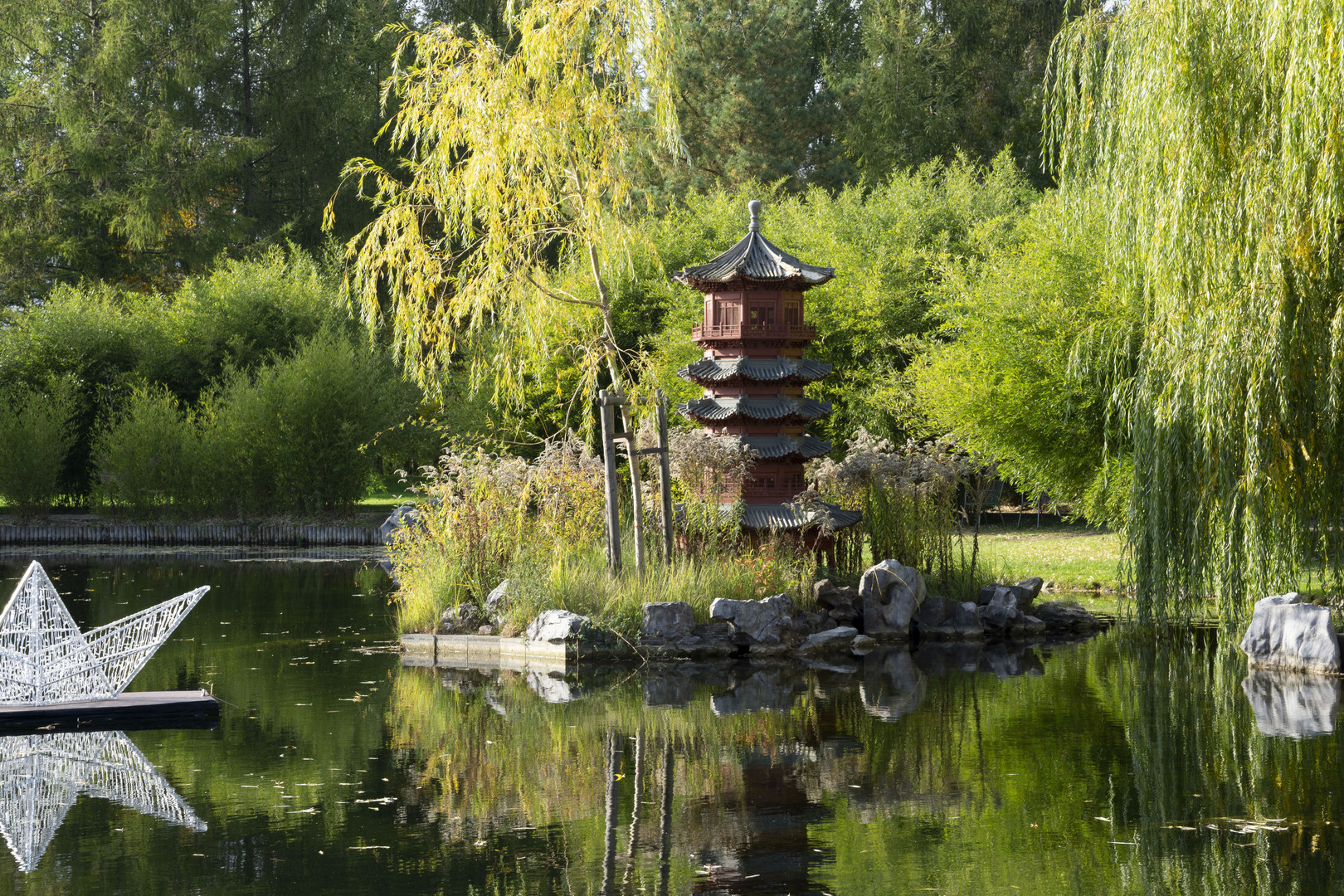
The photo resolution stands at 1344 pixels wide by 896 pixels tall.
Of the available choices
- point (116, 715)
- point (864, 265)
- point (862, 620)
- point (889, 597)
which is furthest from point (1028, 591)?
point (864, 265)

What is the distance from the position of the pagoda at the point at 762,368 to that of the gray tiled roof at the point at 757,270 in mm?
10

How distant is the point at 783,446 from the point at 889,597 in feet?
8.04

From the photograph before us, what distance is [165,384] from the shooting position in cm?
3231

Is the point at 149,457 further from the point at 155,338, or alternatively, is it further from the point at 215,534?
the point at 155,338

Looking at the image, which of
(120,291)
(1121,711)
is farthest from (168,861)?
(120,291)

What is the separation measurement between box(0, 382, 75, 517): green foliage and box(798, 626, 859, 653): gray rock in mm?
A: 21602

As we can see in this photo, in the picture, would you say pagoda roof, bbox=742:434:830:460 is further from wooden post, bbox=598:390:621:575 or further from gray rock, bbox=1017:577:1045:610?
gray rock, bbox=1017:577:1045:610

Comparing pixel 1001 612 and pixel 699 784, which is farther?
pixel 1001 612

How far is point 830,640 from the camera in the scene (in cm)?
1394

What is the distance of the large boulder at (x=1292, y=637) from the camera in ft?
38.5

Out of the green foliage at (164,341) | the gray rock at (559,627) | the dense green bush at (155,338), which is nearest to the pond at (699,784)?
the gray rock at (559,627)

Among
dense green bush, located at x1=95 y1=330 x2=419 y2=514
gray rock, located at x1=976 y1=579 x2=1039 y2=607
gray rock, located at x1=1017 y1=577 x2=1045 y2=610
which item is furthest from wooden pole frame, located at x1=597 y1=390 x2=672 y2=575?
dense green bush, located at x1=95 y1=330 x2=419 y2=514

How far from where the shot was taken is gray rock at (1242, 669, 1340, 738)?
30.8ft

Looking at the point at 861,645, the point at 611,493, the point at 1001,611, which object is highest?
the point at 611,493
